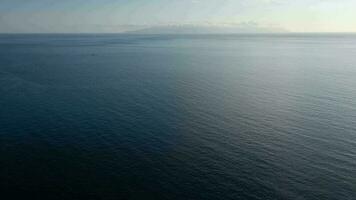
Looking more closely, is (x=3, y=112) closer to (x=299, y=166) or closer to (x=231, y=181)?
(x=231, y=181)

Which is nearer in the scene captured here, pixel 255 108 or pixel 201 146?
pixel 201 146

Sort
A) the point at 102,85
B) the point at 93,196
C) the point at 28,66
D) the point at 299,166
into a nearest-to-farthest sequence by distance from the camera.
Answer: the point at 93,196 → the point at 299,166 → the point at 102,85 → the point at 28,66

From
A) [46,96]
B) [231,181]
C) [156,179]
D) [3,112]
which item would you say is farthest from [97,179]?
[46,96]

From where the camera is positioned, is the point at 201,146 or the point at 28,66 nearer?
the point at 201,146

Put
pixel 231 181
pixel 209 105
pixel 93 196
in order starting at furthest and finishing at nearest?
1. pixel 209 105
2. pixel 231 181
3. pixel 93 196

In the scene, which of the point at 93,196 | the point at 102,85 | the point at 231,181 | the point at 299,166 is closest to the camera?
the point at 93,196

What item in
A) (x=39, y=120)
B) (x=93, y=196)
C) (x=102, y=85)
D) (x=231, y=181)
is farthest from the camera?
(x=102, y=85)

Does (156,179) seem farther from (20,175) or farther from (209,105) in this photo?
(209,105)

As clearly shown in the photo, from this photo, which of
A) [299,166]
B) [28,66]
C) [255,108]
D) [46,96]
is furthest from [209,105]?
[28,66]
